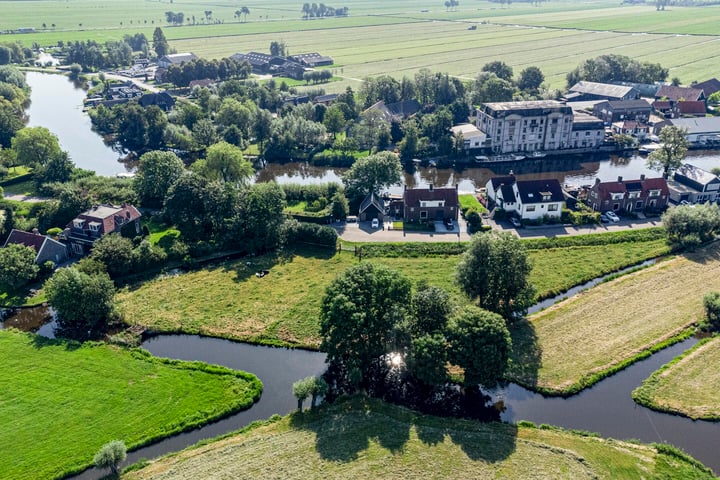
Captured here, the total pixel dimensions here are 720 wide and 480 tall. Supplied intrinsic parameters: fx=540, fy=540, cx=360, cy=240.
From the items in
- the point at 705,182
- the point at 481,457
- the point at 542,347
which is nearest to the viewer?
the point at 481,457

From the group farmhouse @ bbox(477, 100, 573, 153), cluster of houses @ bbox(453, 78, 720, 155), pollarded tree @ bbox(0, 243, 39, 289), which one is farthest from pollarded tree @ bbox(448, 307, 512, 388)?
farmhouse @ bbox(477, 100, 573, 153)

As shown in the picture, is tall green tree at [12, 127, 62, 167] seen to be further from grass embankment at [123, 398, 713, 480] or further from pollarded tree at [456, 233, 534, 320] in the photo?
pollarded tree at [456, 233, 534, 320]

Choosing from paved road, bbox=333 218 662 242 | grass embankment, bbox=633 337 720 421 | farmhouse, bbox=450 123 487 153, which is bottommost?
grass embankment, bbox=633 337 720 421

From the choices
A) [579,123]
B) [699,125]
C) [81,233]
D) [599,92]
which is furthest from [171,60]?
[699,125]

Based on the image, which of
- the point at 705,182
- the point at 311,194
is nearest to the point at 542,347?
the point at 311,194

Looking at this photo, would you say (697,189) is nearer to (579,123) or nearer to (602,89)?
(579,123)

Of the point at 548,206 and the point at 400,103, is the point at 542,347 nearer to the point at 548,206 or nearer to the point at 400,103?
the point at 548,206
